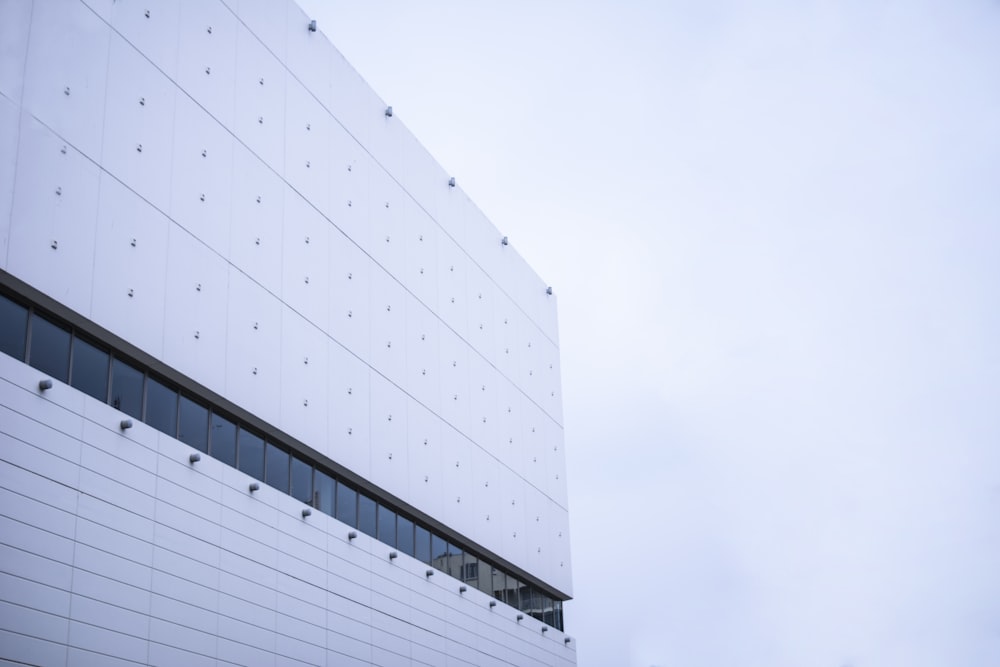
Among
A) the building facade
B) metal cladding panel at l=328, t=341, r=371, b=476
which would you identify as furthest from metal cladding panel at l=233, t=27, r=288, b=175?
metal cladding panel at l=328, t=341, r=371, b=476

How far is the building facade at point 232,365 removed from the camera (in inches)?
893

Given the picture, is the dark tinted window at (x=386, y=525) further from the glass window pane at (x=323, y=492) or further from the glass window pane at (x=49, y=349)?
the glass window pane at (x=49, y=349)

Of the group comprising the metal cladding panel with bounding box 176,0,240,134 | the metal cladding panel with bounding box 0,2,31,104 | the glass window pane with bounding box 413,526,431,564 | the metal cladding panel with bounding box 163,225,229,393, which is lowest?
the glass window pane with bounding box 413,526,431,564

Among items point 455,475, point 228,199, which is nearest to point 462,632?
point 455,475

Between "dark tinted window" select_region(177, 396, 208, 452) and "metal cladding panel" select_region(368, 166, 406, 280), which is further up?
"metal cladding panel" select_region(368, 166, 406, 280)

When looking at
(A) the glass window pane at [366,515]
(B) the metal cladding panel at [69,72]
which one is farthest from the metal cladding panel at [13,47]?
(A) the glass window pane at [366,515]

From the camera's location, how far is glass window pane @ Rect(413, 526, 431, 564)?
36.9m

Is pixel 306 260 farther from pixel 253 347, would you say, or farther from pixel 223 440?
pixel 223 440

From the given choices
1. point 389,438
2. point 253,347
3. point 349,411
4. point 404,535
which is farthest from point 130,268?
point 404,535

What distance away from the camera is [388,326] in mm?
37188

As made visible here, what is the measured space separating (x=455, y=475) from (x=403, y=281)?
7.13 m

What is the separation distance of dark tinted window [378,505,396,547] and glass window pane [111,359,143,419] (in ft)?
37.1

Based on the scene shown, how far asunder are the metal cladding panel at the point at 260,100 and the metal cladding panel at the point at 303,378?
14.6ft

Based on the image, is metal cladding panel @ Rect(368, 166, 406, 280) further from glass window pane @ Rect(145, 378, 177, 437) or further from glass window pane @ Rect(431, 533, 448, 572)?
glass window pane @ Rect(145, 378, 177, 437)
